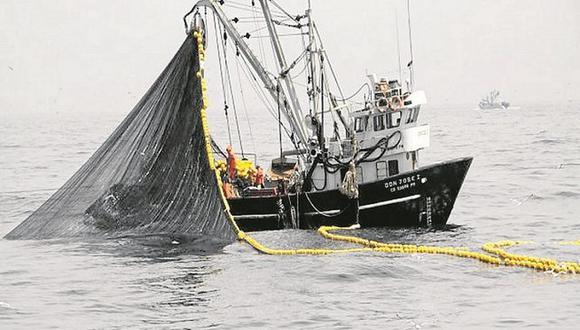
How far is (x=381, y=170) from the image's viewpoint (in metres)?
29.0

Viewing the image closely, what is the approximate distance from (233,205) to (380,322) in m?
10.8

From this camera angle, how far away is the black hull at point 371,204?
2814 cm

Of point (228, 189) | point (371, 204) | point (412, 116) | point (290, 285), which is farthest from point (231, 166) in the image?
point (290, 285)

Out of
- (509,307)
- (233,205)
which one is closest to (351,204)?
(233,205)

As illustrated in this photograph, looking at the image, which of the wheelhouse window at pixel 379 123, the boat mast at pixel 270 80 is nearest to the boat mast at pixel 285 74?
the boat mast at pixel 270 80

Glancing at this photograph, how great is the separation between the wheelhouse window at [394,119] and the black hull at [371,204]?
5.31ft

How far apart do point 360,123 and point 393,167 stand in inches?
62.9

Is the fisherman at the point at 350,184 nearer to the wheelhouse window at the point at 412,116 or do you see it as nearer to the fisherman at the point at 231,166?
the wheelhouse window at the point at 412,116

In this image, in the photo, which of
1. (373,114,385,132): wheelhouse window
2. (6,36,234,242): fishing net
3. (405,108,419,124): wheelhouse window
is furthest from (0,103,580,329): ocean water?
(405,108,419,124): wheelhouse window

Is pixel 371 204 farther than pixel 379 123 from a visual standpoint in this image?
No

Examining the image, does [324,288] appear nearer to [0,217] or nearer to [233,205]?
[233,205]

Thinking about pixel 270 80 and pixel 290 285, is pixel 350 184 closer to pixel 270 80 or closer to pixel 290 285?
pixel 270 80

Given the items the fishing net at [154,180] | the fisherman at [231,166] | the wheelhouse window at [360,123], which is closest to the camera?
the fishing net at [154,180]

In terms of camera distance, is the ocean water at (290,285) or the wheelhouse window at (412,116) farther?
the wheelhouse window at (412,116)
